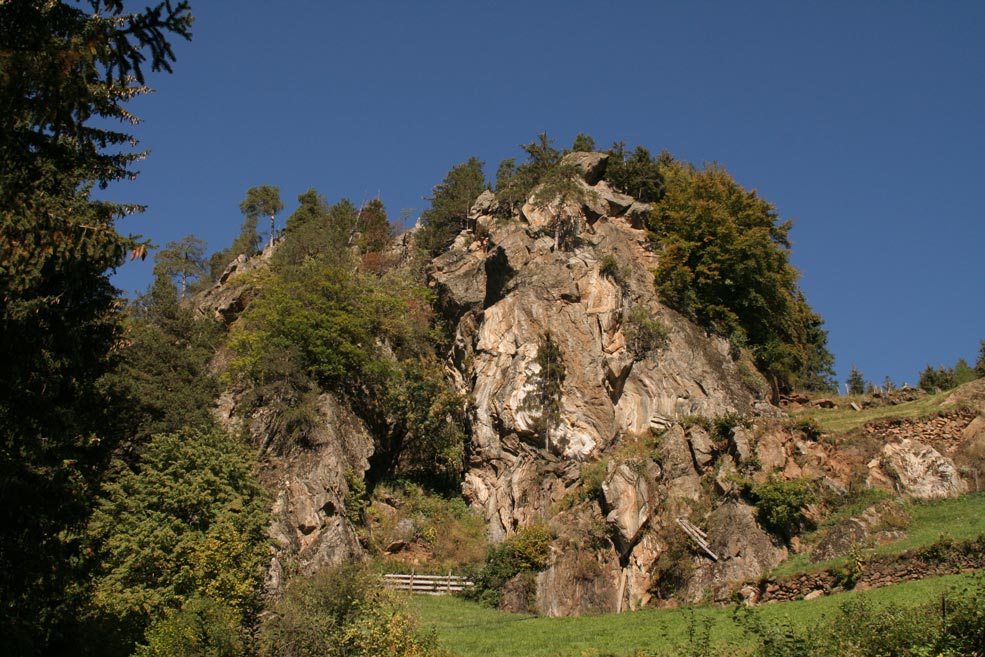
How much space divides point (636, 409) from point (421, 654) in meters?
19.7

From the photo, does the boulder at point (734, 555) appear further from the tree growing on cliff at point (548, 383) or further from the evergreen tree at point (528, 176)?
the evergreen tree at point (528, 176)

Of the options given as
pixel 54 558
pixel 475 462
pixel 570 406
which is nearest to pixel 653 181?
pixel 570 406

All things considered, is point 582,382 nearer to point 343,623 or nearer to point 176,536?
point 176,536

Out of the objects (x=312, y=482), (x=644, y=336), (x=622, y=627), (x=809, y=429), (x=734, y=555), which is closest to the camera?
(x=622, y=627)

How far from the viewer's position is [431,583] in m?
30.9

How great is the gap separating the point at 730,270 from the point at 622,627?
22012 mm

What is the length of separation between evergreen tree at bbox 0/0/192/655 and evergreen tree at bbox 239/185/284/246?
52.5 m

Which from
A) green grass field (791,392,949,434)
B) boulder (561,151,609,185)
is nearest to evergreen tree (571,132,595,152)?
boulder (561,151,609,185)

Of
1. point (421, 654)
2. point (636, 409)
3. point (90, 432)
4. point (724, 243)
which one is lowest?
point (421, 654)

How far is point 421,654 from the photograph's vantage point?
682 inches

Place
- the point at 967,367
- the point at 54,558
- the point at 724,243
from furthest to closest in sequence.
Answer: the point at 967,367, the point at 724,243, the point at 54,558

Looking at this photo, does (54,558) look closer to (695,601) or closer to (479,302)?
(695,601)

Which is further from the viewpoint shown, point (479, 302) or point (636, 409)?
point (479, 302)

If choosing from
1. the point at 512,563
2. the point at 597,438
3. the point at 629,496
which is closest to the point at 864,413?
the point at 597,438
